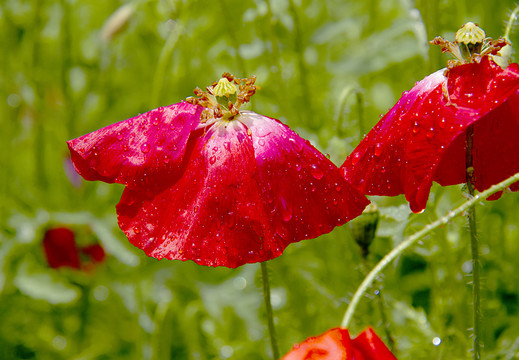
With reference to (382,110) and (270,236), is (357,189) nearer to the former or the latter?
(270,236)

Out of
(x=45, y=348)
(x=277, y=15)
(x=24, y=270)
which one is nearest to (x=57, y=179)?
(x=24, y=270)

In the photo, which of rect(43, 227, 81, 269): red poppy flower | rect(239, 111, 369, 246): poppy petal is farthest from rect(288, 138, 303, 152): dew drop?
rect(43, 227, 81, 269): red poppy flower

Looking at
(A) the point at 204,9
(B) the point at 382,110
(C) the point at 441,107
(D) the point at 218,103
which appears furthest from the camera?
(A) the point at 204,9

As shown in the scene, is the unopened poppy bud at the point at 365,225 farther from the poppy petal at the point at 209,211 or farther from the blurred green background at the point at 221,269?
the poppy petal at the point at 209,211

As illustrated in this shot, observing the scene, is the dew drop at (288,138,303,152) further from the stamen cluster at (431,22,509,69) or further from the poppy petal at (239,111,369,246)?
the stamen cluster at (431,22,509,69)

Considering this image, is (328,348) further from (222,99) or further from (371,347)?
(222,99)

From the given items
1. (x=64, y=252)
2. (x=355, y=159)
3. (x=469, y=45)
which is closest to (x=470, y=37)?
(x=469, y=45)
